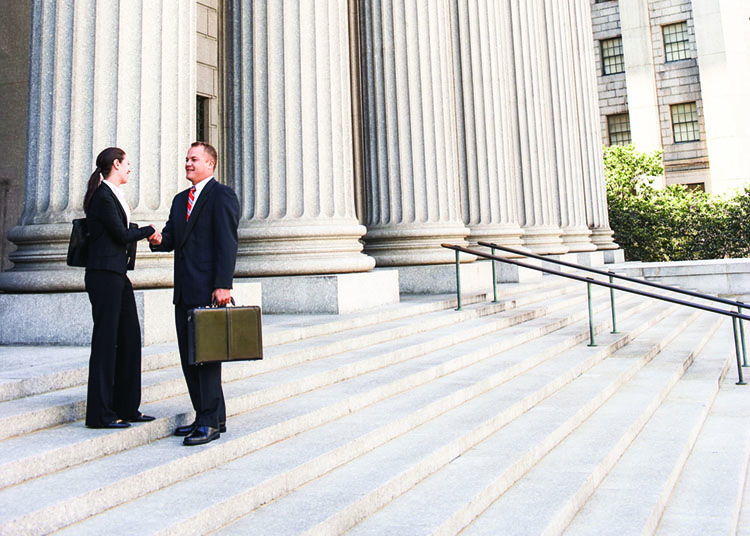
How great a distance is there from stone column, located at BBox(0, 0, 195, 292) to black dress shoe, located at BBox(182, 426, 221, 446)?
128 inches

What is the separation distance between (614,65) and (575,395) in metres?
41.4

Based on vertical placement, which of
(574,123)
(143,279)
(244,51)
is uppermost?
(574,123)

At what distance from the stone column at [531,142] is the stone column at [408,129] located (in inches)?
246

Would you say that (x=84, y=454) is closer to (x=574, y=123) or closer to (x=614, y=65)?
(x=574, y=123)

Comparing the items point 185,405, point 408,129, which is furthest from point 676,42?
point 185,405

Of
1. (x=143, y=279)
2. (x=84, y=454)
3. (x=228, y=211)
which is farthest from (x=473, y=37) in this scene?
(x=84, y=454)

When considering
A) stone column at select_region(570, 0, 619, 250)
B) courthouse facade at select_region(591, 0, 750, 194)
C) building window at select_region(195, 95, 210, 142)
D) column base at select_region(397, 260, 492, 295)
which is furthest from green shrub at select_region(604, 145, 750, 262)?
building window at select_region(195, 95, 210, 142)

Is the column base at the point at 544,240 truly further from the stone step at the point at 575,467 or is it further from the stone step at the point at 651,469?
the stone step at the point at 575,467

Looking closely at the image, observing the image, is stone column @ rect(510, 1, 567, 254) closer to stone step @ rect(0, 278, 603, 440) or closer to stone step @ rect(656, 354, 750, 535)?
stone step @ rect(0, 278, 603, 440)

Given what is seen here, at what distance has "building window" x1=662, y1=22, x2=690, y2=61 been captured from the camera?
137 feet

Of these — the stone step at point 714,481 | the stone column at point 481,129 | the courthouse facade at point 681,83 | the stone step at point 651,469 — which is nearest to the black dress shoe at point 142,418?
the stone step at point 651,469

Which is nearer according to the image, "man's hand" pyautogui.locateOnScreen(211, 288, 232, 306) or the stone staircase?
the stone staircase

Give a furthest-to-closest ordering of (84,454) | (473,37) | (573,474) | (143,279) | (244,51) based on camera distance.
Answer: (473,37)
(244,51)
(143,279)
(573,474)
(84,454)

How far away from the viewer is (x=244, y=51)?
10.9 m
